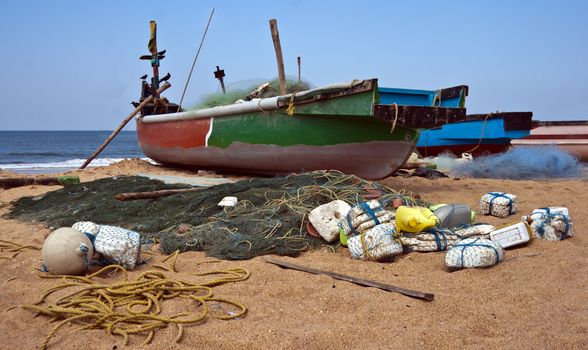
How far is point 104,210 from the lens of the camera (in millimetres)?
5578

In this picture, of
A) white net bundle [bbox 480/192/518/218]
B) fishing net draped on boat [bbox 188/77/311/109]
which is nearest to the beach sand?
white net bundle [bbox 480/192/518/218]

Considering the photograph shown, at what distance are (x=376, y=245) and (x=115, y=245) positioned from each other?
183 cm

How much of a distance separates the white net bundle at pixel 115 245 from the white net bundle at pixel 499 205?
3.48 metres

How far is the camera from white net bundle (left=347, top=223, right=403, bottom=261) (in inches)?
143

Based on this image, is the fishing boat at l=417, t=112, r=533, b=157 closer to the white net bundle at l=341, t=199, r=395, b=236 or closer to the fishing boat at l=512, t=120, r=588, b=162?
the fishing boat at l=512, t=120, r=588, b=162

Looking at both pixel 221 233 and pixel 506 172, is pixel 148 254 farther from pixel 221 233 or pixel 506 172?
pixel 506 172

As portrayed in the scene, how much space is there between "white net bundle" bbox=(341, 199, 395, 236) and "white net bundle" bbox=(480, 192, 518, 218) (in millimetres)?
1614

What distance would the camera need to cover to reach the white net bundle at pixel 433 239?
3811 millimetres

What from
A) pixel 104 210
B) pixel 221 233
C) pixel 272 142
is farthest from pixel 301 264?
pixel 272 142

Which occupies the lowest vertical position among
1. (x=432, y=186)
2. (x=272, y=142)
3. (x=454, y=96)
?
(x=432, y=186)

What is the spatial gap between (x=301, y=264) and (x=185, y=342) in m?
1.36

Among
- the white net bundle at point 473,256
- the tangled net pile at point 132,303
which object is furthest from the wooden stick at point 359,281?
the white net bundle at point 473,256

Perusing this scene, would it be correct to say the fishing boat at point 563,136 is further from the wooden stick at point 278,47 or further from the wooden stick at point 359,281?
the wooden stick at point 359,281

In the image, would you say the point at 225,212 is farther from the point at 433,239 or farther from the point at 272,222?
the point at 433,239
